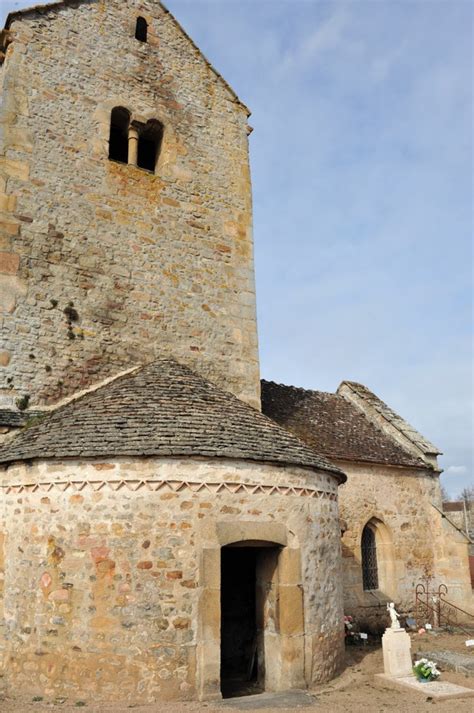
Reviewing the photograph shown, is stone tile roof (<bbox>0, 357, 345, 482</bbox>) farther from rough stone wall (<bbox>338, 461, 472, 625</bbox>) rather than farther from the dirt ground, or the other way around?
rough stone wall (<bbox>338, 461, 472, 625</bbox>)

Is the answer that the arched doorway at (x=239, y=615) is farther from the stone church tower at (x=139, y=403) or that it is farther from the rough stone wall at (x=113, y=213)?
the rough stone wall at (x=113, y=213)

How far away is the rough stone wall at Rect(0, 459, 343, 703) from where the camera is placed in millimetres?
7195

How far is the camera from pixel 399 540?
1520cm

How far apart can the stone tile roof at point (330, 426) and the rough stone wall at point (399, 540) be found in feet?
1.17

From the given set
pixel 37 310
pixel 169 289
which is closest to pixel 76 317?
pixel 37 310

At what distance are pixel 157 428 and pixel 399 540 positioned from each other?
9.69 m

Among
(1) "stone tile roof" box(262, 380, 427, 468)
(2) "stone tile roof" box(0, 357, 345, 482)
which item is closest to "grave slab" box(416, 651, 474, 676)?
(2) "stone tile roof" box(0, 357, 345, 482)

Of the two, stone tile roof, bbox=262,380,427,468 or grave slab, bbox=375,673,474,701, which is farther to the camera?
stone tile roof, bbox=262,380,427,468

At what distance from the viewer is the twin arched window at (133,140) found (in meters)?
12.9

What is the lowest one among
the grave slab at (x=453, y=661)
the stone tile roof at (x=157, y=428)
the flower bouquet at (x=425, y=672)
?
the grave slab at (x=453, y=661)

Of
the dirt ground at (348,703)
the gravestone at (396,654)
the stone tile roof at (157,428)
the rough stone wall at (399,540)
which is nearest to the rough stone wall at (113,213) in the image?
the stone tile roof at (157,428)

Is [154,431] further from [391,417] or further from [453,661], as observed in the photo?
[391,417]

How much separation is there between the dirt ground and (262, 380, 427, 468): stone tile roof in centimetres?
562

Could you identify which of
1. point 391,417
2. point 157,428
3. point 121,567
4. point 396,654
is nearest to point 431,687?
point 396,654
